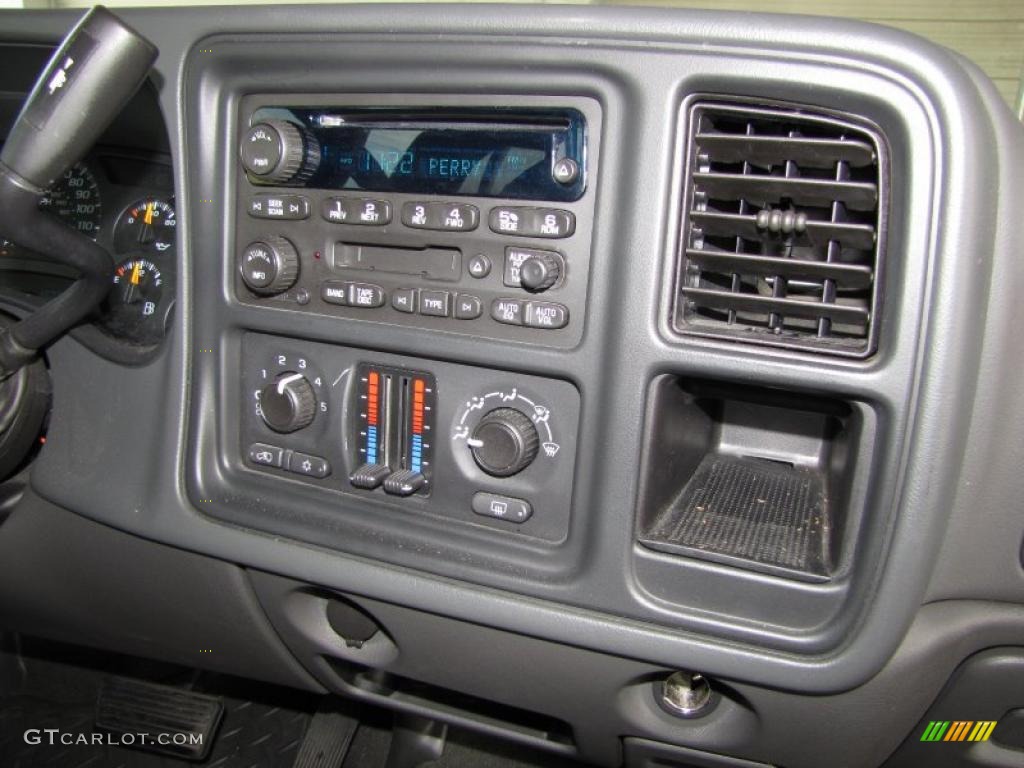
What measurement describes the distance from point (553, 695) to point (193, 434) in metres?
0.57

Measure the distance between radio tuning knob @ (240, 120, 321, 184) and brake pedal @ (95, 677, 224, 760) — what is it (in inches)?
42.2

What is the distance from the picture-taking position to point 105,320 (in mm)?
1211

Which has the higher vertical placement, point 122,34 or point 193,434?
point 122,34

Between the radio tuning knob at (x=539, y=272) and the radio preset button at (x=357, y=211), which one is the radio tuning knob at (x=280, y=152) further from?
the radio tuning knob at (x=539, y=272)

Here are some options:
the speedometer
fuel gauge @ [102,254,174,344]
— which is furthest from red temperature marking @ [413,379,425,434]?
the speedometer

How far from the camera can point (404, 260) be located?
3.05ft

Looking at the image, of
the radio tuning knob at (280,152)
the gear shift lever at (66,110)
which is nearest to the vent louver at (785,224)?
the radio tuning knob at (280,152)

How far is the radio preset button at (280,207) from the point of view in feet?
3.17

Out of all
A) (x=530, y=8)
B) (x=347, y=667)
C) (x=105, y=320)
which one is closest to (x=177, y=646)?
(x=347, y=667)

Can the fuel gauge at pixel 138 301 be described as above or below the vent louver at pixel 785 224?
below

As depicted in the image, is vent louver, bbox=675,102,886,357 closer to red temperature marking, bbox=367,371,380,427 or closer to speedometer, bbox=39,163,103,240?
red temperature marking, bbox=367,371,380,427

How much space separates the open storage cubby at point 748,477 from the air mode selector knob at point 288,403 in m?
0.42

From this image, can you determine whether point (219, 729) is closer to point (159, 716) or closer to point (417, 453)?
point (159, 716)

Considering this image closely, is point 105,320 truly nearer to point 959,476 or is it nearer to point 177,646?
point 177,646
